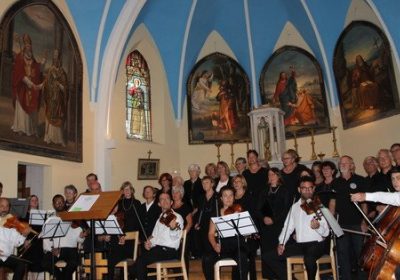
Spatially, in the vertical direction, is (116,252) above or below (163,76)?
below

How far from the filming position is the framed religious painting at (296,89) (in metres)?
14.5

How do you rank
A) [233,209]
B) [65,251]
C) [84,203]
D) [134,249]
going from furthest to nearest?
[65,251] < [134,249] < [233,209] < [84,203]

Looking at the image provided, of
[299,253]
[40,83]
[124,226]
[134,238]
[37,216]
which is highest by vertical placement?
[40,83]

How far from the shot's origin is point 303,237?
606 centimetres

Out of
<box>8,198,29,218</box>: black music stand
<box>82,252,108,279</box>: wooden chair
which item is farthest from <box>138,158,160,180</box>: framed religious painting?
<box>8,198,29,218</box>: black music stand

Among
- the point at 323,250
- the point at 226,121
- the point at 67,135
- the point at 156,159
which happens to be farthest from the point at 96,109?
the point at 323,250

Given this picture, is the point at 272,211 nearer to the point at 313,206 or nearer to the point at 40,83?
the point at 313,206

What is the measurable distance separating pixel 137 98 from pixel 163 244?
8.23m

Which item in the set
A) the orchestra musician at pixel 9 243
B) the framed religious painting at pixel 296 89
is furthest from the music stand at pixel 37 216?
the framed religious painting at pixel 296 89

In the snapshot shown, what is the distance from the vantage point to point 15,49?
8898 millimetres

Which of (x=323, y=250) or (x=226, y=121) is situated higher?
(x=226, y=121)

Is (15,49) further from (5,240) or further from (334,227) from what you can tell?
(334,227)

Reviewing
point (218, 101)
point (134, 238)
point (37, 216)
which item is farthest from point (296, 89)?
point (37, 216)

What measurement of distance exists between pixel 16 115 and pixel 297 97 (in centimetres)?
922
